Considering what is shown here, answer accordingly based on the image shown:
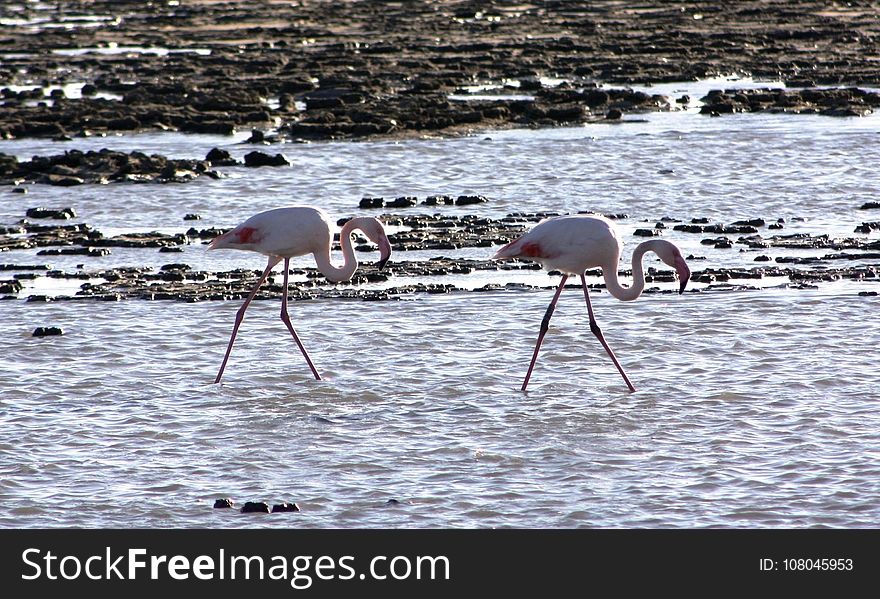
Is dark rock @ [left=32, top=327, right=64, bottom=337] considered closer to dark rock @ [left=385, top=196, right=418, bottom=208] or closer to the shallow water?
the shallow water

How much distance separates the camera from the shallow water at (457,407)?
8.01 m

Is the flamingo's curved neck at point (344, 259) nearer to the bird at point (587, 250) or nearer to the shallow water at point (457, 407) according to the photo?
the shallow water at point (457, 407)

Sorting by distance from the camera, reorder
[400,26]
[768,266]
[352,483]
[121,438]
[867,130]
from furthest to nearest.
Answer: [400,26]
[867,130]
[768,266]
[121,438]
[352,483]

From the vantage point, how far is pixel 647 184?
62.2ft

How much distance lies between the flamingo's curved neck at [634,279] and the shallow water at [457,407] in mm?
649

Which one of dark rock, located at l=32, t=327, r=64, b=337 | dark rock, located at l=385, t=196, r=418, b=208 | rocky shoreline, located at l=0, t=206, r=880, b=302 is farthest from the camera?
dark rock, located at l=385, t=196, r=418, b=208

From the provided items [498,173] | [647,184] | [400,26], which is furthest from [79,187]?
[400,26]

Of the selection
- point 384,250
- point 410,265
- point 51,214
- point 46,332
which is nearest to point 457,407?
point 384,250

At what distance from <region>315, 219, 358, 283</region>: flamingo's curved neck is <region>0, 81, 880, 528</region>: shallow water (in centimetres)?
70

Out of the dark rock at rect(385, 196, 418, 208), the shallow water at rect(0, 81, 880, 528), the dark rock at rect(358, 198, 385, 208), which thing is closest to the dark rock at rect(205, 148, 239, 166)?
the dark rock at rect(358, 198, 385, 208)

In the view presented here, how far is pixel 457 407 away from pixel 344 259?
197 centimetres

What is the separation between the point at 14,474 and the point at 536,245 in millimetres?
4233

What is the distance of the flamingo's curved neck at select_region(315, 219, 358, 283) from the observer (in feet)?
36.4

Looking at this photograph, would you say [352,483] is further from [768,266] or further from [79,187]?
[79,187]
